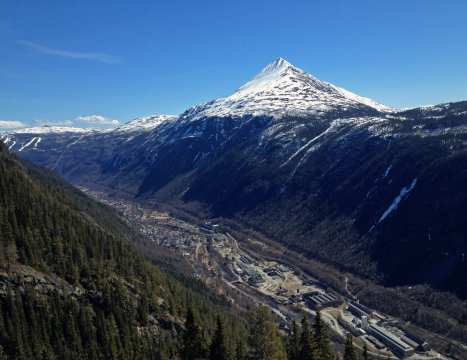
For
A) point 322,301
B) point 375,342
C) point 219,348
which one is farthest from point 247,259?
point 219,348

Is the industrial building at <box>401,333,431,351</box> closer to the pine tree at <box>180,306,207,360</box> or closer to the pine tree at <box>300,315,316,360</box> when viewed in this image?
the pine tree at <box>300,315,316,360</box>

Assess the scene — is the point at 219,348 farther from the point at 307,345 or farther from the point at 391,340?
the point at 391,340

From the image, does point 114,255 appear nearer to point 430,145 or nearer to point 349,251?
point 349,251

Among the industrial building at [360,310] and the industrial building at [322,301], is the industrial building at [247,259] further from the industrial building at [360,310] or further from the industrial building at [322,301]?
the industrial building at [360,310]

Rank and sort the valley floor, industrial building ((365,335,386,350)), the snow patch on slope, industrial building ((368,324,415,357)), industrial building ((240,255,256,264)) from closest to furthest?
industrial building ((368,324,415,357))
industrial building ((365,335,386,350))
the valley floor
the snow patch on slope
industrial building ((240,255,256,264))

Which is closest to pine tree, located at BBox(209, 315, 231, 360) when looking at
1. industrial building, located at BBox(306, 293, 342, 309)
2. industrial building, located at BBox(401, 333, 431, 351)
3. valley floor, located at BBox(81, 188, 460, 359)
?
valley floor, located at BBox(81, 188, 460, 359)

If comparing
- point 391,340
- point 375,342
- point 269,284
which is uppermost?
point 391,340
